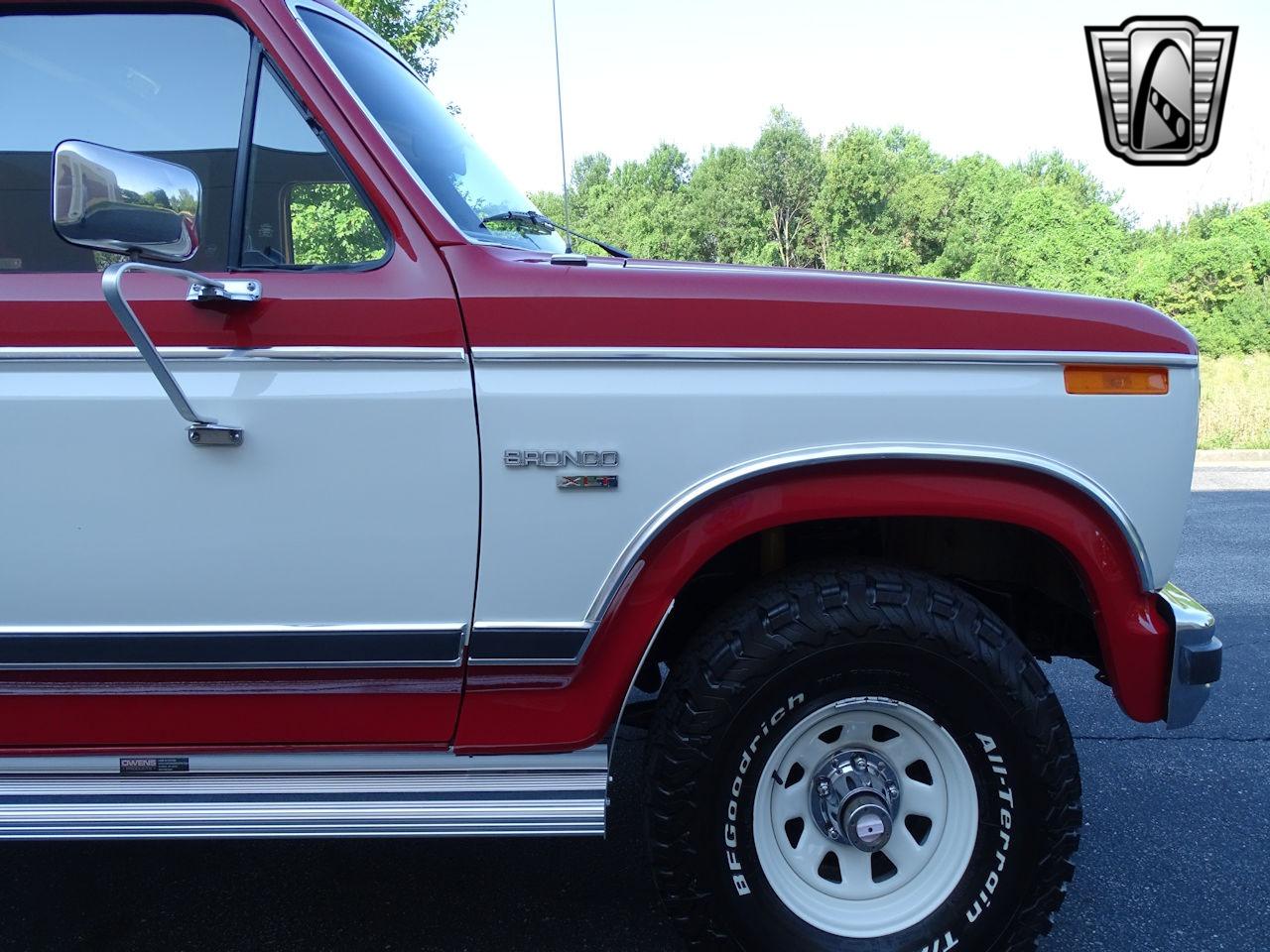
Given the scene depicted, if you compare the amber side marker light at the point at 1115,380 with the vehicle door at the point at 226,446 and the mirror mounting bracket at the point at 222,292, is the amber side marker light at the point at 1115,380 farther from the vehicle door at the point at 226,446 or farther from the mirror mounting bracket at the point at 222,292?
the mirror mounting bracket at the point at 222,292

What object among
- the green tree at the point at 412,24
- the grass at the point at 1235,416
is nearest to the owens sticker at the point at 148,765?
the green tree at the point at 412,24

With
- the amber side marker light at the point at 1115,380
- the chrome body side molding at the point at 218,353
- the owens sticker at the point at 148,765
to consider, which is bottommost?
the owens sticker at the point at 148,765

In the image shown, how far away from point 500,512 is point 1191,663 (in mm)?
1581

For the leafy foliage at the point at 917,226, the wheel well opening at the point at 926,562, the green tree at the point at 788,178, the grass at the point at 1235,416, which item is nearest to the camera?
the wheel well opening at the point at 926,562

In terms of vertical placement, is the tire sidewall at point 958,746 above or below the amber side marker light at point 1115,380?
below

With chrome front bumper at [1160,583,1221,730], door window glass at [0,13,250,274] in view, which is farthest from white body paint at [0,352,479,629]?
chrome front bumper at [1160,583,1221,730]

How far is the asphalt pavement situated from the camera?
236 cm

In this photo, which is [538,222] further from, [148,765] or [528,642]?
[148,765]

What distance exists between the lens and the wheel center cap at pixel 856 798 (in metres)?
2.05

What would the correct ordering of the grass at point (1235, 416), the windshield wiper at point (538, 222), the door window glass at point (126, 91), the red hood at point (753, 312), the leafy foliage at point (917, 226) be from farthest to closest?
1. the leafy foliage at point (917, 226)
2. the grass at point (1235, 416)
3. the windshield wiper at point (538, 222)
4. the door window glass at point (126, 91)
5. the red hood at point (753, 312)

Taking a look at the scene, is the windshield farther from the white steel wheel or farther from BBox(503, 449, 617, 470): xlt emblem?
the white steel wheel

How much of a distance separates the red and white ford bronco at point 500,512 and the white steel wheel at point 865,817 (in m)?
0.01

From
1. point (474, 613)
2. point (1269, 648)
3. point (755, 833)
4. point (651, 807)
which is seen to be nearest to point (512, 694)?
point (474, 613)

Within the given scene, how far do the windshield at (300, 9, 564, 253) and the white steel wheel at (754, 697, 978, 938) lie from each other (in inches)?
56.1
